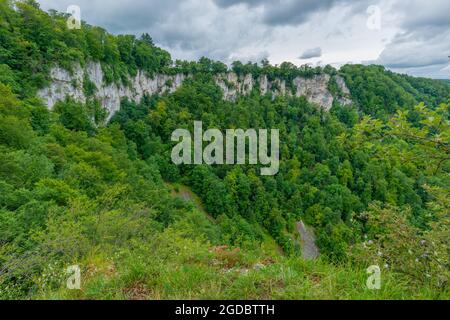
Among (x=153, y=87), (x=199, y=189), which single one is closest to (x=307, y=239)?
(x=199, y=189)

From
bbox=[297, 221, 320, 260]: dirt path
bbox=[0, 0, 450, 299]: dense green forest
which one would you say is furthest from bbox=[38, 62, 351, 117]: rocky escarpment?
bbox=[297, 221, 320, 260]: dirt path

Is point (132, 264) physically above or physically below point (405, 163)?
below

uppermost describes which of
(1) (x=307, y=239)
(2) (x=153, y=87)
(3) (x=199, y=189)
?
(2) (x=153, y=87)

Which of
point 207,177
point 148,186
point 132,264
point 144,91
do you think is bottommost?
point 207,177

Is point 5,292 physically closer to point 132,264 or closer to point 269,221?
point 132,264

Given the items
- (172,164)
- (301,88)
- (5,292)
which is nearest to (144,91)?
(172,164)

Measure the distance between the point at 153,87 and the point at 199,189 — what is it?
2828cm

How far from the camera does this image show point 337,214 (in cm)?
4712

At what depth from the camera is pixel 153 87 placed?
2415 inches

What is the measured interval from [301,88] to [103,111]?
6271 centimetres

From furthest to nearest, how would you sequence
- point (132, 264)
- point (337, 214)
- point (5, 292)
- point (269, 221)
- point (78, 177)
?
point (337, 214) → point (269, 221) → point (78, 177) → point (5, 292) → point (132, 264)

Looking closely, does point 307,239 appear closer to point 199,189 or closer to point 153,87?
point 199,189

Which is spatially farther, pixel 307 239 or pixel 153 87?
pixel 153 87
